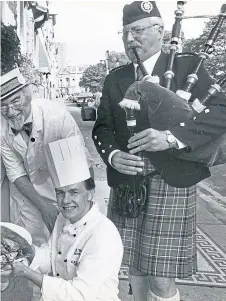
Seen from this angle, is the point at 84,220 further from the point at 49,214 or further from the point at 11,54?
the point at 11,54

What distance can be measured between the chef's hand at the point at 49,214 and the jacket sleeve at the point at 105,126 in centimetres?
33

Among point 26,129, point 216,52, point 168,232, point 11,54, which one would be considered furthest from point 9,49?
point 168,232

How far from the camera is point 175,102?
137cm

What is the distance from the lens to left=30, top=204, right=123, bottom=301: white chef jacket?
131 centimetres

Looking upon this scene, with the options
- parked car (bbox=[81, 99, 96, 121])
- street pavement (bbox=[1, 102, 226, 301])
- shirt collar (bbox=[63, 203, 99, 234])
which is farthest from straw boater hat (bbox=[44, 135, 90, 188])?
street pavement (bbox=[1, 102, 226, 301])

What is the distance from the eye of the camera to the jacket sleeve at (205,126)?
139 centimetres

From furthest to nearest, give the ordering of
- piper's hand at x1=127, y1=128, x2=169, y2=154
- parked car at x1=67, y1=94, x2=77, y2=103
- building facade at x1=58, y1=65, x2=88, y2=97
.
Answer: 1. parked car at x1=67, y1=94, x2=77, y2=103
2. building facade at x1=58, y1=65, x2=88, y2=97
3. piper's hand at x1=127, y1=128, x2=169, y2=154

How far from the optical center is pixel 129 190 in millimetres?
1598

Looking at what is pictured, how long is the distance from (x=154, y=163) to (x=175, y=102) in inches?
10.1

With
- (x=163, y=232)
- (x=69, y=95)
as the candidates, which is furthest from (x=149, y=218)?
(x=69, y=95)

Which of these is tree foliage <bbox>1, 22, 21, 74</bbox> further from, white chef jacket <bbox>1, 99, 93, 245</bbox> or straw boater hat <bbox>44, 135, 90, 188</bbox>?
straw boater hat <bbox>44, 135, 90, 188</bbox>

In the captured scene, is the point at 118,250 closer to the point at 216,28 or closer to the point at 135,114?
the point at 135,114

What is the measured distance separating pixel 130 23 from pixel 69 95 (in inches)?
21.5

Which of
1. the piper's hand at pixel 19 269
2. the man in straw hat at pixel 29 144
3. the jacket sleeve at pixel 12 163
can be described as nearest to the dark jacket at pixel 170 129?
the man in straw hat at pixel 29 144
